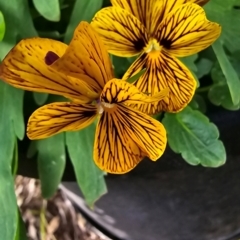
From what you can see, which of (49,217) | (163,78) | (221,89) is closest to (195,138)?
(221,89)

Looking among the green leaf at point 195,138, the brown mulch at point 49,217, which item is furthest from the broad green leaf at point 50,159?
the brown mulch at point 49,217

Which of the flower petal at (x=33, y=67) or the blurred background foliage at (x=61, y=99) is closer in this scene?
the flower petal at (x=33, y=67)

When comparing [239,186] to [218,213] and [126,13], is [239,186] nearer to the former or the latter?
[218,213]

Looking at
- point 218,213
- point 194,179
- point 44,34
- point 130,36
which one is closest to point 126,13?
point 130,36

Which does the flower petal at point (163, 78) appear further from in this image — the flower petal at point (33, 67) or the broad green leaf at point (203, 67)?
the broad green leaf at point (203, 67)

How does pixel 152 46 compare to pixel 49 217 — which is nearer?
pixel 152 46

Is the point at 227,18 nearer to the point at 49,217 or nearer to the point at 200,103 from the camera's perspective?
the point at 200,103

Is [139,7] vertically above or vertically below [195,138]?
above

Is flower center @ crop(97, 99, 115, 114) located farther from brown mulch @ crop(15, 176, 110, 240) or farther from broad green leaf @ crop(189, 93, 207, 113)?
brown mulch @ crop(15, 176, 110, 240)

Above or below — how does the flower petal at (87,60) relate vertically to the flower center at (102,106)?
above
